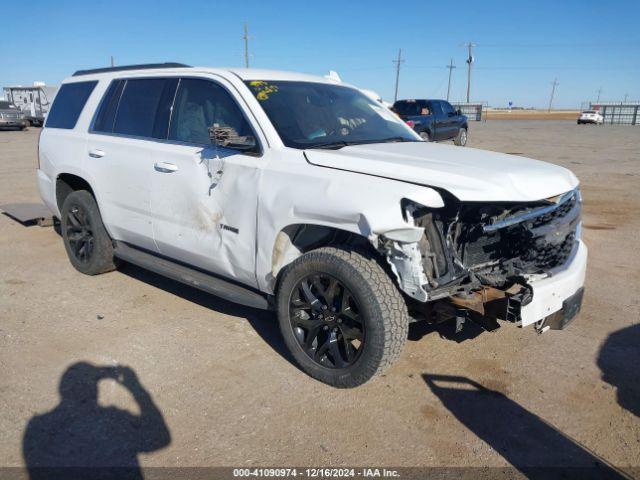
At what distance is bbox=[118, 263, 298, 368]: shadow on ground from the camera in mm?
4070

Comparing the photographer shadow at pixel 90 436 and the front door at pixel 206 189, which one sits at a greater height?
the front door at pixel 206 189

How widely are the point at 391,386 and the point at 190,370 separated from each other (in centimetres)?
135

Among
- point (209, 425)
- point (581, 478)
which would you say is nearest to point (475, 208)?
point (581, 478)

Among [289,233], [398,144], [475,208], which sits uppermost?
[398,144]

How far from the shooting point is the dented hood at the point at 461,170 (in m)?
2.92

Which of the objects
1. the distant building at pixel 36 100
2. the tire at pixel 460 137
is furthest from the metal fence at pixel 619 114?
the distant building at pixel 36 100

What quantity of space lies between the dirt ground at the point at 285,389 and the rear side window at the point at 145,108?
151cm

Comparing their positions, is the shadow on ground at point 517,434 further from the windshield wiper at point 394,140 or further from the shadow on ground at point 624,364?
the windshield wiper at point 394,140

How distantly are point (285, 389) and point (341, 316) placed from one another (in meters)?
0.61

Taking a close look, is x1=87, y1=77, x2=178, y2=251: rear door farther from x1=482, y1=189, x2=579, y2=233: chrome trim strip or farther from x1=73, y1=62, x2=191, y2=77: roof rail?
x1=482, y1=189, x2=579, y2=233: chrome trim strip

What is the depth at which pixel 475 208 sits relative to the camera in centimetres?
322

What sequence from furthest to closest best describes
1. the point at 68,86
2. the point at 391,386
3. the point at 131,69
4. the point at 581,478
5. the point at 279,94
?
the point at 68,86 < the point at 131,69 < the point at 279,94 < the point at 391,386 < the point at 581,478

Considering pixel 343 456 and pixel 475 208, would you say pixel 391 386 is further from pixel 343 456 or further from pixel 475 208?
pixel 475 208

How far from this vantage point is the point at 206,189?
382 centimetres
